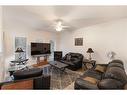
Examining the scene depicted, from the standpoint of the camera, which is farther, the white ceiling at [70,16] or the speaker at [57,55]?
the speaker at [57,55]

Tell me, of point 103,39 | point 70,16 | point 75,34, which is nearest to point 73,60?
point 75,34

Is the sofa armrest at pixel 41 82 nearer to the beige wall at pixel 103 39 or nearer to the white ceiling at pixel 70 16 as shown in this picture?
the white ceiling at pixel 70 16

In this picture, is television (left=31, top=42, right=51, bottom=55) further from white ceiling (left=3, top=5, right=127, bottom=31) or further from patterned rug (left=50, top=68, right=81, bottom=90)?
white ceiling (left=3, top=5, right=127, bottom=31)

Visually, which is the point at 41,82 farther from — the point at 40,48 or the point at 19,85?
the point at 40,48

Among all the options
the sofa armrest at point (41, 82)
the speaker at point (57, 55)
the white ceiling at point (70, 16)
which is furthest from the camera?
the speaker at point (57, 55)

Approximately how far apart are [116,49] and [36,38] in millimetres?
2617

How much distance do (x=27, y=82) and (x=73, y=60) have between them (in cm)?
252

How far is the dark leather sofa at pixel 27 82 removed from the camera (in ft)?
5.31

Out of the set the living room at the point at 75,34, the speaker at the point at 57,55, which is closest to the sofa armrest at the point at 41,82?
the living room at the point at 75,34

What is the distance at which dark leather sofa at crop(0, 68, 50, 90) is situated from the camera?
162 centimetres

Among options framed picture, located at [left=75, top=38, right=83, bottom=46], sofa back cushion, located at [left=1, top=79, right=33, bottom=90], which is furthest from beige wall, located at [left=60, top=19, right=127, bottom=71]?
sofa back cushion, located at [left=1, top=79, right=33, bottom=90]

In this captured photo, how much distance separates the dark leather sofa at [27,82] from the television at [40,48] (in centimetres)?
225

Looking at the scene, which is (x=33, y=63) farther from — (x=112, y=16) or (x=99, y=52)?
(x=112, y=16)
